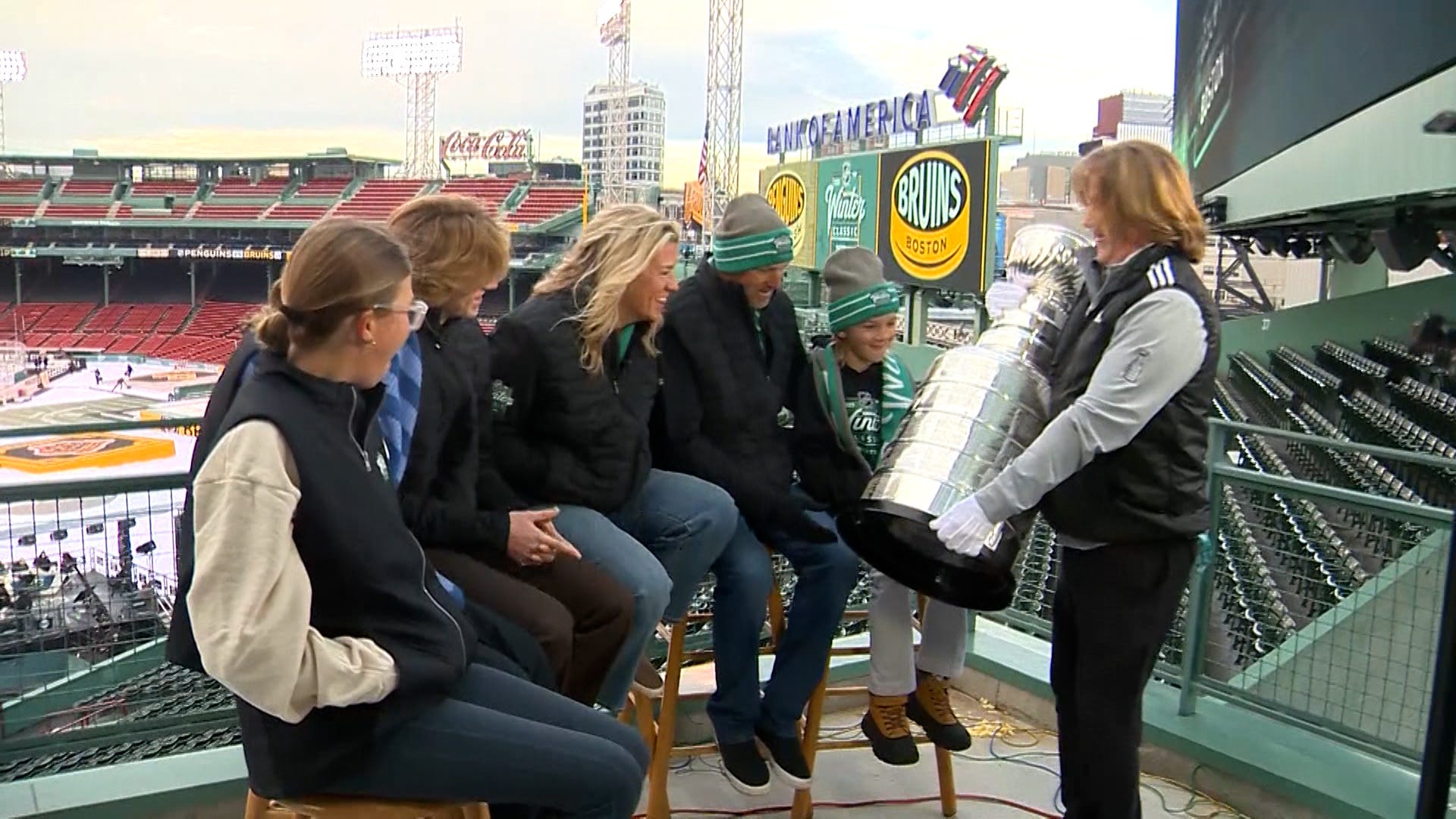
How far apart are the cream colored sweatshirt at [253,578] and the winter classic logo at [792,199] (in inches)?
730

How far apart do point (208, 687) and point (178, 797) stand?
141 cm

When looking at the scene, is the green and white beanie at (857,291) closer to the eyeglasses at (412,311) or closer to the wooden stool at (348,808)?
the eyeglasses at (412,311)

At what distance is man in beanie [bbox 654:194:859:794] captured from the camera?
208 centimetres

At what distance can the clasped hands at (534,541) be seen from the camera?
5.86 ft

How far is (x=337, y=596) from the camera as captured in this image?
1231mm

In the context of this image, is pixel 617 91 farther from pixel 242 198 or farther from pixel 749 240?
pixel 749 240

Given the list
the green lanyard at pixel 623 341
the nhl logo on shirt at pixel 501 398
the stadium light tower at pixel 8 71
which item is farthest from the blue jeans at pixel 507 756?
the stadium light tower at pixel 8 71

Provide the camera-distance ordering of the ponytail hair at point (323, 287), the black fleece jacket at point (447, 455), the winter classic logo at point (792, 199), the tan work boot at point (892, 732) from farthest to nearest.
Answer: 1. the winter classic logo at point (792, 199)
2. the tan work boot at point (892, 732)
3. the black fleece jacket at point (447, 455)
4. the ponytail hair at point (323, 287)

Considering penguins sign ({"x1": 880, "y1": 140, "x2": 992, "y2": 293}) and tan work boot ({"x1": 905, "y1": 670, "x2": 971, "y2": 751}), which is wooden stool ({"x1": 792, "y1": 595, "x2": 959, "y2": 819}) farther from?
penguins sign ({"x1": 880, "y1": 140, "x2": 992, "y2": 293})

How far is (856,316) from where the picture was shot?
222cm

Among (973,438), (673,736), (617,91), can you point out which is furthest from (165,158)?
(973,438)

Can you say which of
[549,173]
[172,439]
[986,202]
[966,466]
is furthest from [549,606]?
[549,173]

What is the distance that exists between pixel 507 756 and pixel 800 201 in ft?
63.2

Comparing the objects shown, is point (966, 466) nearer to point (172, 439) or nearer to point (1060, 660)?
point (1060, 660)
